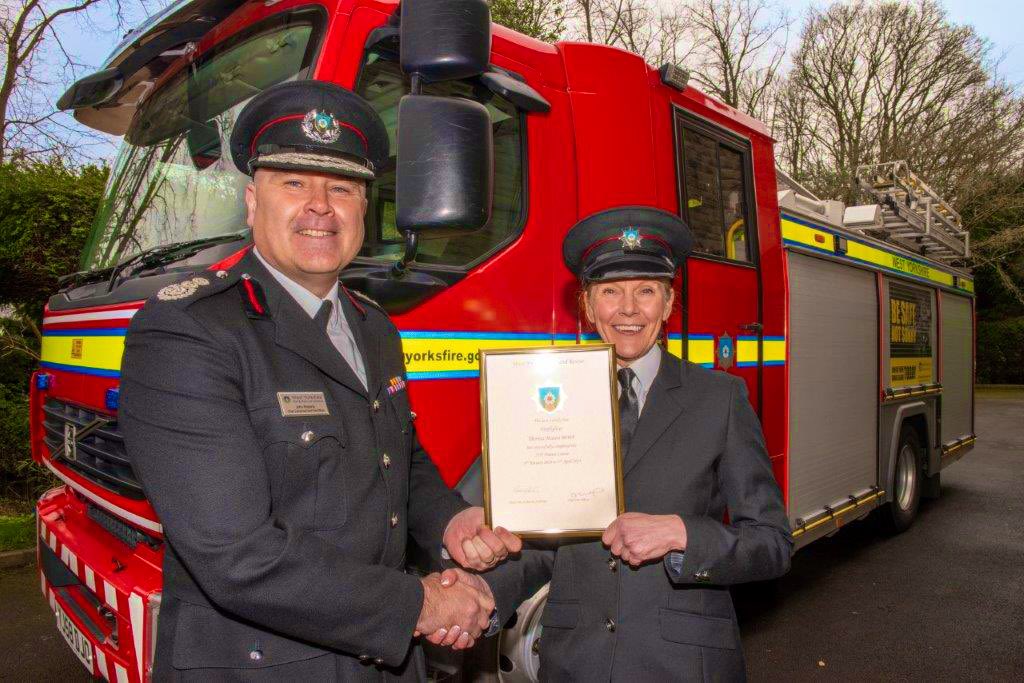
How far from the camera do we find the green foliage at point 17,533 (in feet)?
17.8

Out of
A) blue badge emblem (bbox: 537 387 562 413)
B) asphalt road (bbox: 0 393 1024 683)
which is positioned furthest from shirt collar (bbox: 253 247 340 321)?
asphalt road (bbox: 0 393 1024 683)

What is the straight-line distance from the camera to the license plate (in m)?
2.47

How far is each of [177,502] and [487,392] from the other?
0.65m

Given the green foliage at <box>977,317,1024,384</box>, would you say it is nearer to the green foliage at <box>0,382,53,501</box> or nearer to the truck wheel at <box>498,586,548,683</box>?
the green foliage at <box>0,382,53,501</box>

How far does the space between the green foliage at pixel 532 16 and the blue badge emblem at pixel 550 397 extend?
11039mm

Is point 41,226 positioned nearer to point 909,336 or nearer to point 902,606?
point 902,606

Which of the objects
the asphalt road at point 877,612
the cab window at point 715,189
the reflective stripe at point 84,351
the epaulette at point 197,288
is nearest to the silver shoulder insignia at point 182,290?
the epaulette at point 197,288

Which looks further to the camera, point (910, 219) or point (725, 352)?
point (910, 219)

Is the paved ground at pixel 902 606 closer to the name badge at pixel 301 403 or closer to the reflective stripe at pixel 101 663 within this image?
the reflective stripe at pixel 101 663

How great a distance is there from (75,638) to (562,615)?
5.99ft

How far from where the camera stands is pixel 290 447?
4.76 ft

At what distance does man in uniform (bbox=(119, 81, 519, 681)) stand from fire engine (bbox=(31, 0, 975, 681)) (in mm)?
444

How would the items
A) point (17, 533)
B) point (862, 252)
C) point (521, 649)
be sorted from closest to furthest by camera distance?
point (521, 649), point (862, 252), point (17, 533)

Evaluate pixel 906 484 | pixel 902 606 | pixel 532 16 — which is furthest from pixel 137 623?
pixel 532 16
